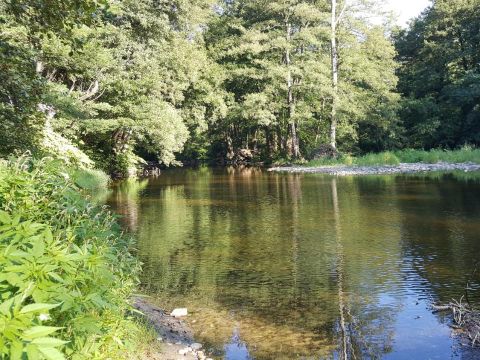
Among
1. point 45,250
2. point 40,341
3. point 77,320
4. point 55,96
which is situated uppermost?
point 55,96

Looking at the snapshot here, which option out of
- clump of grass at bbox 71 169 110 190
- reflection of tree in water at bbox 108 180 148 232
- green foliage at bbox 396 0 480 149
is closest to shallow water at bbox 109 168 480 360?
reflection of tree in water at bbox 108 180 148 232

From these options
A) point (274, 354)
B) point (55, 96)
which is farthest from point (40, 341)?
point (55, 96)

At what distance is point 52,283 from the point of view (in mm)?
2543

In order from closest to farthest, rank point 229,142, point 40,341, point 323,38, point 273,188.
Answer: point 40,341, point 273,188, point 323,38, point 229,142

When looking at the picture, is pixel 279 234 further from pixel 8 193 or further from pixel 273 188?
pixel 273 188

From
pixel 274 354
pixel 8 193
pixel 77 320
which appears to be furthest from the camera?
pixel 274 354

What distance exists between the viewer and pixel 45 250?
2.79 metres

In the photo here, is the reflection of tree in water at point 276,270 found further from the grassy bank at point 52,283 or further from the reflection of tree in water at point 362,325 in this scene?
the grassy bank at point 52,283

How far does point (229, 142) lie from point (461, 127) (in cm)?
2224

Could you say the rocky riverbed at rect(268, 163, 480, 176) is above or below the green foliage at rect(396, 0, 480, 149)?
below

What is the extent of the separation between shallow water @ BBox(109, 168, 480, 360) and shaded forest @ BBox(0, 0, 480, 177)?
13.9 m

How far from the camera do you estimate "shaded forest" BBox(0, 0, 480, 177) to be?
28.0m

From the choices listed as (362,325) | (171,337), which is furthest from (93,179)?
(362,325)

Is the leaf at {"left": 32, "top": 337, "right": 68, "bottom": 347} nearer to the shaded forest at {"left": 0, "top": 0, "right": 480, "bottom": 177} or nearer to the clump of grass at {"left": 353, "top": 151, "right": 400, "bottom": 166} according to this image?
the shaded forest at {"left": 0, "top": 0, "right": 480, "bottom": 177}
